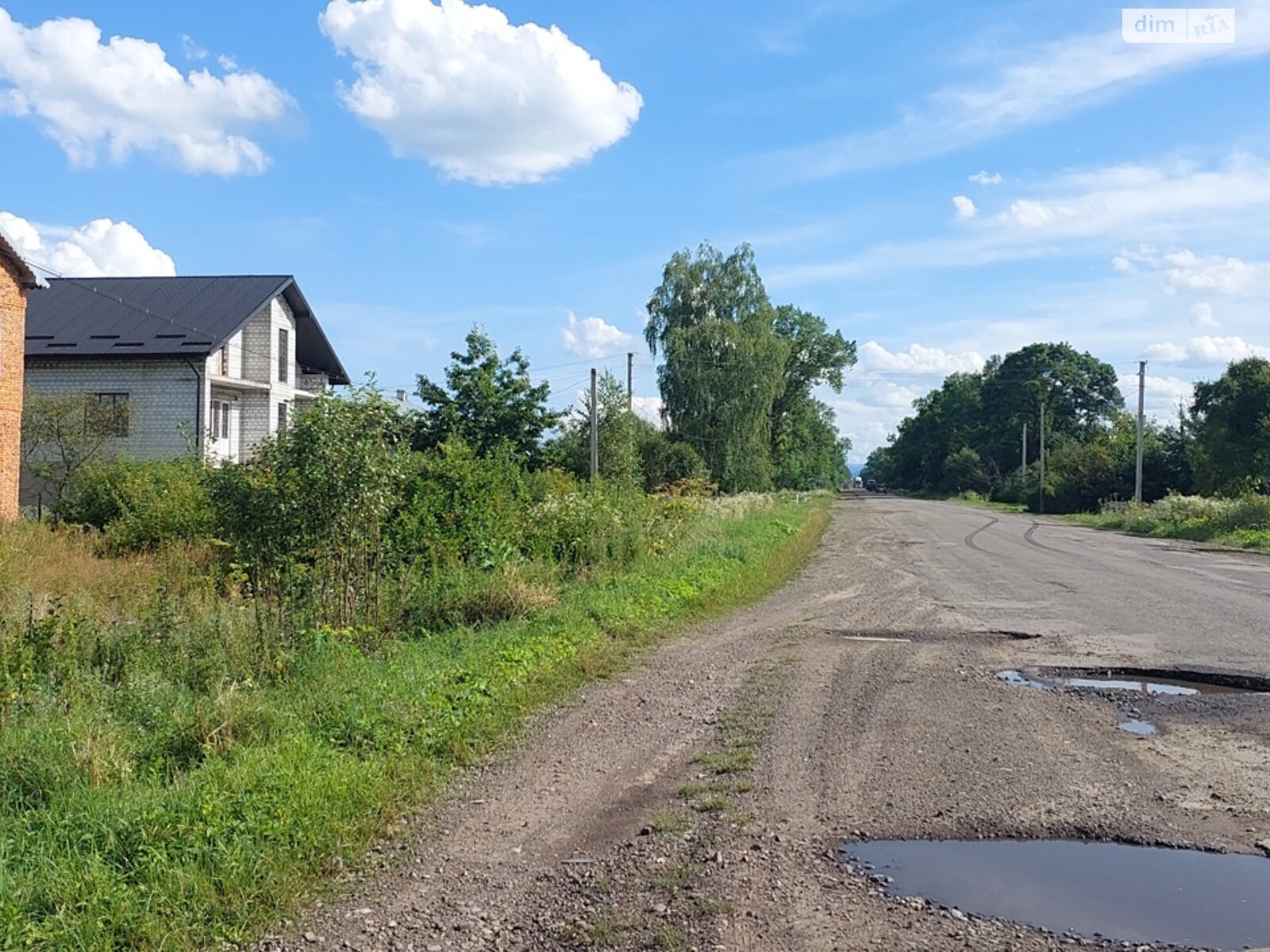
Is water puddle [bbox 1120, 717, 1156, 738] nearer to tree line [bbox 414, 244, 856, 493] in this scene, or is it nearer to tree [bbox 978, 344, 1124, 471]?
tree line [bbox 414, 244, 856, 493]

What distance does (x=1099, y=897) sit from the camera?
4672 millimetres

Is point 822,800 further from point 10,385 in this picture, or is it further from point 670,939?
point 10,385

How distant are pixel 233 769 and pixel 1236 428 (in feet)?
163

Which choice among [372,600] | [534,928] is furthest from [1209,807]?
[372,600]

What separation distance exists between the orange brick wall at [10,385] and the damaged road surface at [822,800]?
64.1 ft

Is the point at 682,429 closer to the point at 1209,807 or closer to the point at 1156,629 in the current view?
the point at 1156,629

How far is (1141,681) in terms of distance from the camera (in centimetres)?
956

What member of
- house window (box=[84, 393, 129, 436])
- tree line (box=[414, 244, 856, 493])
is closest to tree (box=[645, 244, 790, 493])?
tree line (box=[414, 244, 856, 493])

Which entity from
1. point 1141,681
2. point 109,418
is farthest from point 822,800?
point 109,418

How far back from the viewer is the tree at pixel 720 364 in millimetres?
51312

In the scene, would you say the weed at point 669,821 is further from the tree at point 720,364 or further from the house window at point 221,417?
the tree at point 720,364

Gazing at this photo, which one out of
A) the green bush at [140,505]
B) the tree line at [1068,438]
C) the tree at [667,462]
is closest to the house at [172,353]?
the green bush at [140,505]

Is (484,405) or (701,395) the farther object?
(701,395)

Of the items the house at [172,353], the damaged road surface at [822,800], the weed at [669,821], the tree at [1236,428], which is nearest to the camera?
the damaged road surface at [822,800]
